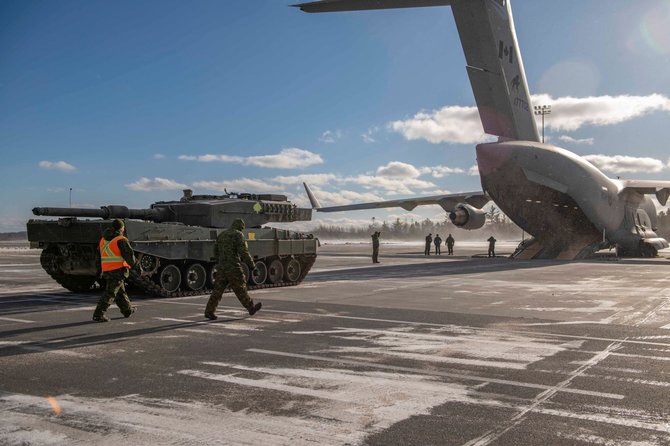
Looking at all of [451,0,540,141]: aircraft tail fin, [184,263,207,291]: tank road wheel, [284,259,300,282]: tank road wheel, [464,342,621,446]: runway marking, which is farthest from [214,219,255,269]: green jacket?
[451,0,540,141]: aircraft tail fin

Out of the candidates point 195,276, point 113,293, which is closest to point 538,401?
point 113,293

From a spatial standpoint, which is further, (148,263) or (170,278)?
(170,278)

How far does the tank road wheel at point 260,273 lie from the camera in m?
16.0

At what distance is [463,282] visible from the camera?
17.4 meters

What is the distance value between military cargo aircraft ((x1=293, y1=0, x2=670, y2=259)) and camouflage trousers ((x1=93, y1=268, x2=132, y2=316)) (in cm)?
1595

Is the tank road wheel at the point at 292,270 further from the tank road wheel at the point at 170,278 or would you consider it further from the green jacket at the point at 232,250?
the green jacket at the point at 232,250

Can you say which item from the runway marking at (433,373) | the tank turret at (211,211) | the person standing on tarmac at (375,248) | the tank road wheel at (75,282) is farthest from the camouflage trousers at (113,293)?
the person standing on tarmac at (375,248)

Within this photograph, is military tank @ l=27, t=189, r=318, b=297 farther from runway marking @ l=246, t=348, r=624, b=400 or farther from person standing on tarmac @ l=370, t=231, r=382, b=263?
person standing on tarmac @ l=370, t=231, r=382, b=263

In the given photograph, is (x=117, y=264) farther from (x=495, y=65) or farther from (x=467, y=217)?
(x=467, y=217)

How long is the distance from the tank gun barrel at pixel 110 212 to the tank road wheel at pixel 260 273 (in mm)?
2743

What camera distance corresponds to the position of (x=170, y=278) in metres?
14.1

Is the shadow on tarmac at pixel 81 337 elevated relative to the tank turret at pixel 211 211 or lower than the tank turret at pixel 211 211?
lower

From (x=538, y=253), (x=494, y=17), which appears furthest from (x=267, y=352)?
(x=538, y=253)

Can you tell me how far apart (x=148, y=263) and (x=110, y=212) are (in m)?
1.84
